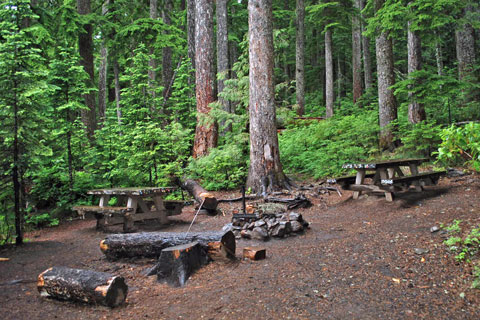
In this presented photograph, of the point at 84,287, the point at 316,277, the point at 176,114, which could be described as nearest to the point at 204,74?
the point at 176,114

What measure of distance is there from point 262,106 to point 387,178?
4017 mm

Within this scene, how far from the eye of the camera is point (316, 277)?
13.6 feet

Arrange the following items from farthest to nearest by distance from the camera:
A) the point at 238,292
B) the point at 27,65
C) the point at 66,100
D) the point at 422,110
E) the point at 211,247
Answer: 1. the point at 422,110
2. the point at 66,100
3. the point at 27,65
4. the point at 211,247
5. the point at 238,292

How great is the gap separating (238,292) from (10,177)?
580cm

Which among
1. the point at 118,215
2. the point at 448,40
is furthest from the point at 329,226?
the point at 448,40

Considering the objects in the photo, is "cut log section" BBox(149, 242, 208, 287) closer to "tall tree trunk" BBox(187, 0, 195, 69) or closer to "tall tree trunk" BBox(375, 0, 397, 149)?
"tall tree trunk" BBox(375, 0, 397, 149)

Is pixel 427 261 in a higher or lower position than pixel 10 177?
lower

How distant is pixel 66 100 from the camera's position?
9.85 m

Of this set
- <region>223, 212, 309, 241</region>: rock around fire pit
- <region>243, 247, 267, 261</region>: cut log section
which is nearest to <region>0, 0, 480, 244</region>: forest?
<region>223, 212, 309, 241</region>: rock around fire pit

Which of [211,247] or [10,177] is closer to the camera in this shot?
[211,247]

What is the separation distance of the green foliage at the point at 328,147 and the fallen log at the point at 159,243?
7.02m

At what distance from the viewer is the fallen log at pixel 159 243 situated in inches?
194

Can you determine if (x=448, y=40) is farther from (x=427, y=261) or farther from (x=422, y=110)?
(x=427, y=261)

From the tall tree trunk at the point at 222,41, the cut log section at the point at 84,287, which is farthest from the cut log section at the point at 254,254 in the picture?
the tall tree trunk at the point at 222,41
